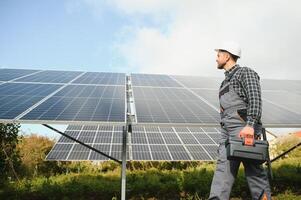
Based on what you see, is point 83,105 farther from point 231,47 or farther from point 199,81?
point 199,81

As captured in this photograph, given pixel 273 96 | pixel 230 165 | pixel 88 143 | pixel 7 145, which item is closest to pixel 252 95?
pixel 230 165

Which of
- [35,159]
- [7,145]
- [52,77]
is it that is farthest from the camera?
[35,159]

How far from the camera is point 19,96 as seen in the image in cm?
762

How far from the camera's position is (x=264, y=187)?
4.73 meters

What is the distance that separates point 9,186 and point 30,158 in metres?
5.07

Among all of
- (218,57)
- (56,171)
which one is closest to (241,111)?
(218,57)

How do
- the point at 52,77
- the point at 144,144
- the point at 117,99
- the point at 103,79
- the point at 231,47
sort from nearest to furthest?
the point at 231,47
the point at 117,99
the point at 52,77
the point at 103,79
the point at 144,144

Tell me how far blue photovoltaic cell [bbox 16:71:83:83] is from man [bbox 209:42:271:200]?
5.61 m

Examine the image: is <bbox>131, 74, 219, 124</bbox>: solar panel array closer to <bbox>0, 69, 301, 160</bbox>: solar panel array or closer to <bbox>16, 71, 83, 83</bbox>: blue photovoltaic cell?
<bbox>0, 69, 301, 160</bbox>: solar panel array

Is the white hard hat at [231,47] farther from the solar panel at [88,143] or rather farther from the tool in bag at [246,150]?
the solar panel at [88,143]

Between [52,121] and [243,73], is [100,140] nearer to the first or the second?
[52,121]

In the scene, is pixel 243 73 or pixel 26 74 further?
pixel 26 74

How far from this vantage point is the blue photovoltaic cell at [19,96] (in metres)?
6.41

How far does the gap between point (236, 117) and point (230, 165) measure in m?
0.65
